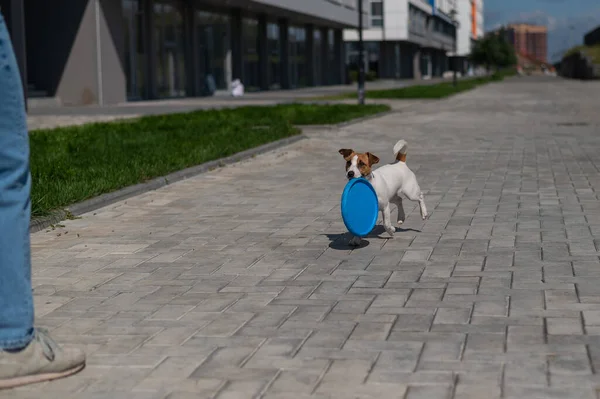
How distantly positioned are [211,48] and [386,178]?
44.9m

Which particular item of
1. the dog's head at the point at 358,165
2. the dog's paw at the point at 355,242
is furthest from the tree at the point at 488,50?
the dog's head at the point at 358,165

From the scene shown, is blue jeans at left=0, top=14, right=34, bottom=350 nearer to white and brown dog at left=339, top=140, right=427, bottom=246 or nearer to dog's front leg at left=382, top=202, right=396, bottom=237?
white and brown dog at left=339, top=140, right=427, bottom=246

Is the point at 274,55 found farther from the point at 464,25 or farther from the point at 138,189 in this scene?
the point at 464,25

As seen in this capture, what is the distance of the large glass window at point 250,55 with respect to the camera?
5788 centimetres

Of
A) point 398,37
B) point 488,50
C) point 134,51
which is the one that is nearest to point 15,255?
point 134,51

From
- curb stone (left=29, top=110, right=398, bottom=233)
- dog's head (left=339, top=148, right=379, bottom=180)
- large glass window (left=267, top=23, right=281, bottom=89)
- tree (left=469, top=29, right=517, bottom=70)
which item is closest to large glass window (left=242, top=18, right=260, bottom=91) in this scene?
large glass window (left=267, top=23, right=281, bottom=89)

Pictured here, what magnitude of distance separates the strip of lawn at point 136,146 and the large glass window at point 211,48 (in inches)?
906

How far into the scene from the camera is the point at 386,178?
832 cm

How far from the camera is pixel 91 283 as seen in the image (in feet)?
23.0

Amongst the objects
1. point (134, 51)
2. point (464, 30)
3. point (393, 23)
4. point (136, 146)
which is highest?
point (464, 30)

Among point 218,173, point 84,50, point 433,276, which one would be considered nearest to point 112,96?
point 84,50

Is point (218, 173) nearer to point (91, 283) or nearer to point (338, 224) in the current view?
point (338, 224)

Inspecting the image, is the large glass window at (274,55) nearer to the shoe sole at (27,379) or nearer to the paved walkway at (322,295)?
the paved walkway at (322,295)

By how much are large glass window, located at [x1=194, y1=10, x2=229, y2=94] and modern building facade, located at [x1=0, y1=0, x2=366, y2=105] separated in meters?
0.05
